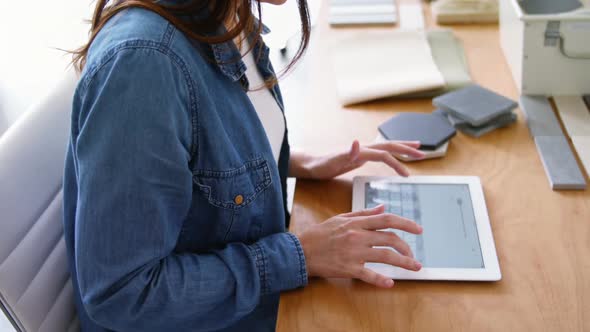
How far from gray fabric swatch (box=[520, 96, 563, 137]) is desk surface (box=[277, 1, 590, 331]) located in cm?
2

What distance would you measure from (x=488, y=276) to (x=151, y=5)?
0.56 metres

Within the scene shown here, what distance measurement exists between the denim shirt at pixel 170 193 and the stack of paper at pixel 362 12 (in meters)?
0.79

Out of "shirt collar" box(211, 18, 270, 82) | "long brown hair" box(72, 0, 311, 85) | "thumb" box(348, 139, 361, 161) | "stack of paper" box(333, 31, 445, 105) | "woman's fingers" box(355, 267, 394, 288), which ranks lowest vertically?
"woman's fingers" box(355, 267, 394, 288)

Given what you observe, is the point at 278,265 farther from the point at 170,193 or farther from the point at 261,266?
the point at 170,193

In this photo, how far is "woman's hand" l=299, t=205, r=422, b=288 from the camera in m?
0.86

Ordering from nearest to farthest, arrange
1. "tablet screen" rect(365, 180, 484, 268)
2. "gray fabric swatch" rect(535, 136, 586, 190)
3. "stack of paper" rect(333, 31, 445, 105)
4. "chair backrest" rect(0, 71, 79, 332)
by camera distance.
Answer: "chair backrest" rect(0, 71, 79, 332) → "tablet screen" rect(365, 180, 484, 268) → "gray fabric swatch" rect(535, 136, 586, 190) → "stack of paper" rect(333, 31, 445, 105)

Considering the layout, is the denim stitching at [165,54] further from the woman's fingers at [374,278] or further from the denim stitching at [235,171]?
the woman's fingers at [374,278]

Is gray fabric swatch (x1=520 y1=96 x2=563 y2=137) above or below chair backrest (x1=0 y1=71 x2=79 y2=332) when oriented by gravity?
below

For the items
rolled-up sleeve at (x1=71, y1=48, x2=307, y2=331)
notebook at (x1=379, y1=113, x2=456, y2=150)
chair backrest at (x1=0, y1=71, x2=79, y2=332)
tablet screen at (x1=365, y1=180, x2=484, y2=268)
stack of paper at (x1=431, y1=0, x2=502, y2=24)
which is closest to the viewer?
rolled-up sleeve at (x1=71, y1=48, x2=307, y2=331)

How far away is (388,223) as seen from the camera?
0.88 m

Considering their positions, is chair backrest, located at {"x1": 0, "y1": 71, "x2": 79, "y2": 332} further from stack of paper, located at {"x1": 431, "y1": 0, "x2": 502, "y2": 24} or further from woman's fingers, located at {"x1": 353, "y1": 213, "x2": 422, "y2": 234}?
stack of paper, located at {"x1": 431, "y1": 0, "x2": 502, "y2": 24}

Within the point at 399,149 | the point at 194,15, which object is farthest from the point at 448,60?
the point at 194,15

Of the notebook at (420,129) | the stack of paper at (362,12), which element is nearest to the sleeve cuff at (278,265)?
the notebook at (420,129)

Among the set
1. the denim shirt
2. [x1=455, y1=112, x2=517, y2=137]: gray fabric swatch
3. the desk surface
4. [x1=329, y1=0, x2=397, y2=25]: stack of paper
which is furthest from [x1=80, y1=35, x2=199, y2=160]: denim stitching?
[x1=329, y1=0, x2=397, y2=25]: stack of paper
